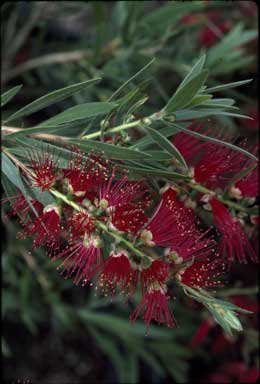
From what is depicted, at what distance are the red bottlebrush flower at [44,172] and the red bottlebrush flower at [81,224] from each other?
7 cm

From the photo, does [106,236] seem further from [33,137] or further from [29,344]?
[29,344]

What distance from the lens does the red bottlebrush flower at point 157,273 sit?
0.87m

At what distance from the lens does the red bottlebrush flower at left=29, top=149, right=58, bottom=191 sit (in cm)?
88

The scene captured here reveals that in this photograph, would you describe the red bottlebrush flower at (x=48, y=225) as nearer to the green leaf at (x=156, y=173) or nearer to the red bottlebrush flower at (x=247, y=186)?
the green leaf at (x=156, y=173)

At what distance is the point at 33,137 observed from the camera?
1.04 m

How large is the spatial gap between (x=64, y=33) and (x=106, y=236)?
1.47m

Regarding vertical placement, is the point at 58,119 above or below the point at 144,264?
above

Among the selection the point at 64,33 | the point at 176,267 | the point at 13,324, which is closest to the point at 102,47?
the point at 64,33

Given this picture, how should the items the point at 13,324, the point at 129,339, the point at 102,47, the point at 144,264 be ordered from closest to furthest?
1. the point at 144,264
2. the point at 102,47
3. the point at 129,339
4. the point at 13,324

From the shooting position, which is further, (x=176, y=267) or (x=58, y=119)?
(x=58, y=119)

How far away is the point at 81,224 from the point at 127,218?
7cm

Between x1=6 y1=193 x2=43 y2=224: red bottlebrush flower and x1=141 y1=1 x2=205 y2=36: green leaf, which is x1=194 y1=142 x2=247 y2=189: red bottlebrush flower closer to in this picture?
x1=6 y1=193 x2=43 y2=224: red bottlebrush flower

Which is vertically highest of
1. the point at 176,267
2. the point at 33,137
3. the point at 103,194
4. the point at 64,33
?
the point at 64,33

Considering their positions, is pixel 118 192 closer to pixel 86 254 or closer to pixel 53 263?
pixel 86 254
